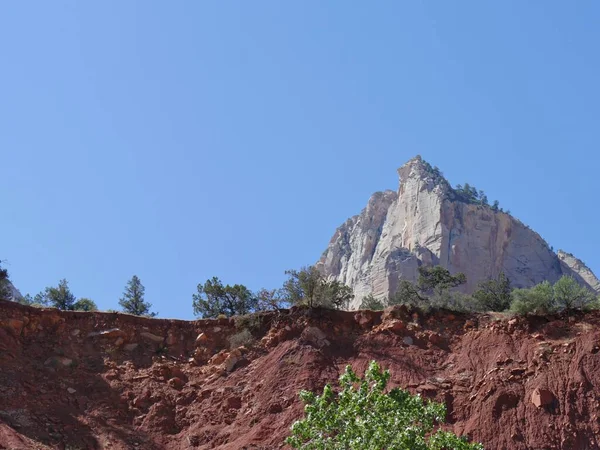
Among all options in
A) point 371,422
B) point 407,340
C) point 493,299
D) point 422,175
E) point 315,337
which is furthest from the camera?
point 422,175

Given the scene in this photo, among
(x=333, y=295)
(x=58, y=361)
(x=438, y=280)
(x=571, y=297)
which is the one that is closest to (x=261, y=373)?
(x=333, y=295)

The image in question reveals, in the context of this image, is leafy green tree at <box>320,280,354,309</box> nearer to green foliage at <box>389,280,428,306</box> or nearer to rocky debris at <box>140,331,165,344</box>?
green foliage at <box>389,280,428,306</box>

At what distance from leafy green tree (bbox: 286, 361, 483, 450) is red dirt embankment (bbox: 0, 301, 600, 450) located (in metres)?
8.30

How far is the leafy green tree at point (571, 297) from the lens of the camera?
99.6 feet

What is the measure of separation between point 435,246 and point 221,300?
50395mm

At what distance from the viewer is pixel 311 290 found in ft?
106

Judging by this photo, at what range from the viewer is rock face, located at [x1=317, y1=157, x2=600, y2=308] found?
81.4 metres

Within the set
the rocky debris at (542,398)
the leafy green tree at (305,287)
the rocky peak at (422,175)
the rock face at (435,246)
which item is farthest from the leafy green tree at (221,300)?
the rocky peak at (422,175)

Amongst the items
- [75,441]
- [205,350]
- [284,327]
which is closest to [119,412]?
[75,441]

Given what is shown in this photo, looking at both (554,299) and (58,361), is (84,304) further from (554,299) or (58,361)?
(554,299)

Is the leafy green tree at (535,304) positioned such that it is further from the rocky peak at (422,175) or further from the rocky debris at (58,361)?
the rocky peak at (422,175)

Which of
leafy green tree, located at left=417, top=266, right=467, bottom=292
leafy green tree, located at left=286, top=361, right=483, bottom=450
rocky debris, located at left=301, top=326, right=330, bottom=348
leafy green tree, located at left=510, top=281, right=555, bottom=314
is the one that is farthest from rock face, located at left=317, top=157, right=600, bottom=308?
leafy green tree, located at left=286, top=361, right=483, bottom=450

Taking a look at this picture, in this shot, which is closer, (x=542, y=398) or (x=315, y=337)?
(x=542, y=398)

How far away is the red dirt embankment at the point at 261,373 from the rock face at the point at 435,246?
43.8 metres
